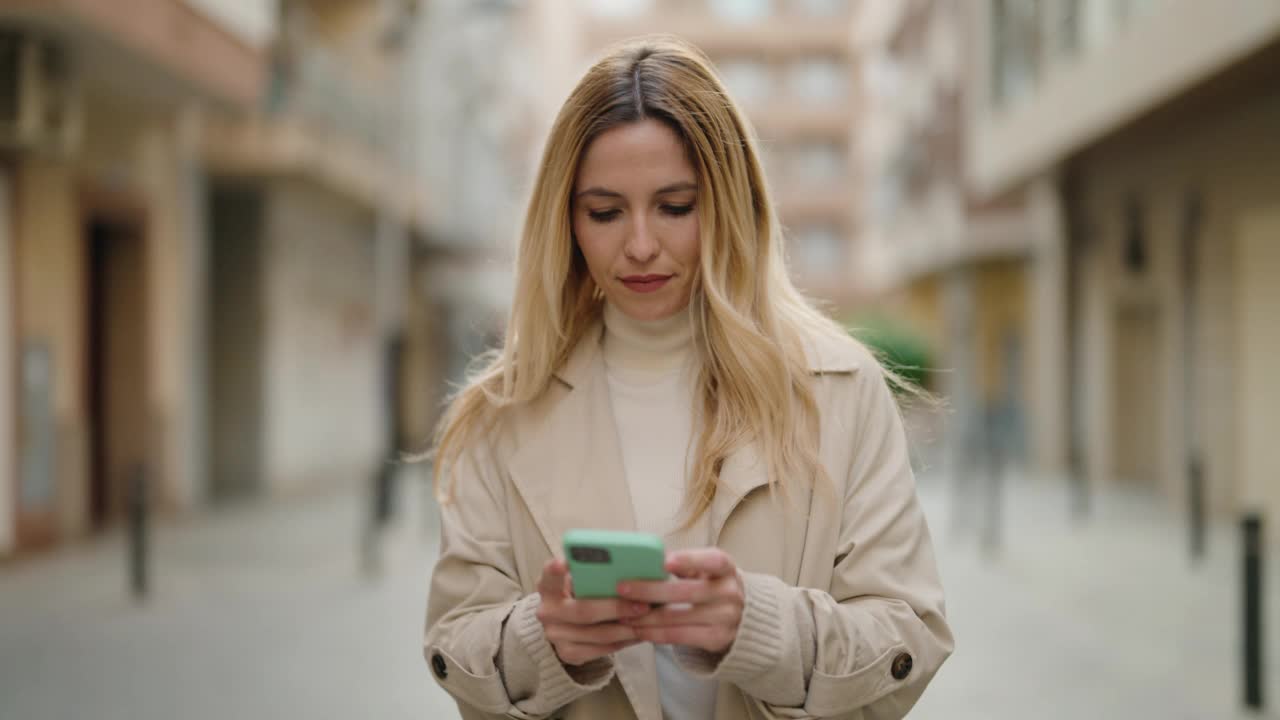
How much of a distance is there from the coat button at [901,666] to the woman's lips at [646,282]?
761mm

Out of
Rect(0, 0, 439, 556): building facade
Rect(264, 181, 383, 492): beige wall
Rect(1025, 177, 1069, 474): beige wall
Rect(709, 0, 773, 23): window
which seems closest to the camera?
Rect(0, 0, 439, 556): building facade

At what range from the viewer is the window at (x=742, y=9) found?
59.2 m

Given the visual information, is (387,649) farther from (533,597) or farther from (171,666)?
(533,597)

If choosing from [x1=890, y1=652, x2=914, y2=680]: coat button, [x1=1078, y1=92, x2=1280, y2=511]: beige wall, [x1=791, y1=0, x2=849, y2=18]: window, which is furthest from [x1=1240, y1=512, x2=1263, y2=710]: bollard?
[x1=791, y1=0, x2=849, y2=18]: window

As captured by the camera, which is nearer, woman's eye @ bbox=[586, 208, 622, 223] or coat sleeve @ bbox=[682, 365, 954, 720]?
coat sleeve @ bbox=[682, 365, 954, 720]

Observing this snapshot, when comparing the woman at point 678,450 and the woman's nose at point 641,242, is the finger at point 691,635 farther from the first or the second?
the woman's nose at point 641,242

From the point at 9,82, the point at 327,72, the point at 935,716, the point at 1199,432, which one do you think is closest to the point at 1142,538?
the point at 1199,432

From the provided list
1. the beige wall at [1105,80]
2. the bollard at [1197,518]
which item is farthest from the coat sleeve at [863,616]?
the bollard at [1197,518]

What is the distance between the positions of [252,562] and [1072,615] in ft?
23.5

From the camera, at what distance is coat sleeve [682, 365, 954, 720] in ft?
6.99

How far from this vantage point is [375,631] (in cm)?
906

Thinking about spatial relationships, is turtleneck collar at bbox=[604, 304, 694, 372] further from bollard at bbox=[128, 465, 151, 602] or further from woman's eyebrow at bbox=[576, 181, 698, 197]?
bollard at bbox=[128, 465, 151, 602]

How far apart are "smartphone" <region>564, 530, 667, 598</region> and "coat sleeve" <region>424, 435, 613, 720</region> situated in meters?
0.25

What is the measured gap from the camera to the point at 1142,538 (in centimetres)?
1402
